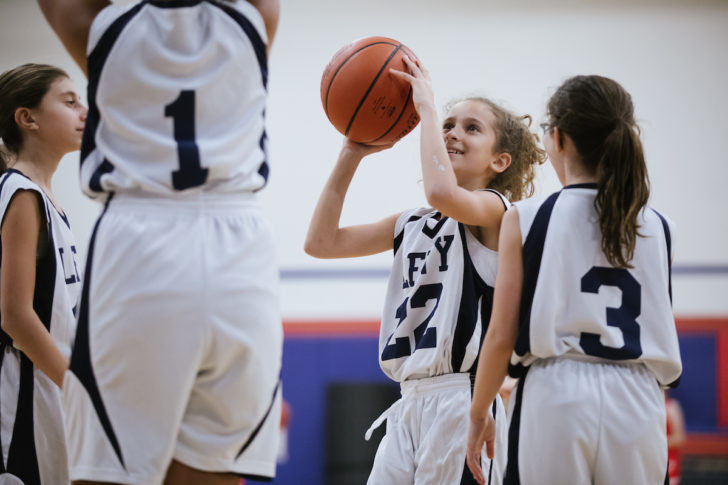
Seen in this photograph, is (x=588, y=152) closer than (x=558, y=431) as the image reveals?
No

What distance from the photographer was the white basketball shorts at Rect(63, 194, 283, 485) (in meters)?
1.62

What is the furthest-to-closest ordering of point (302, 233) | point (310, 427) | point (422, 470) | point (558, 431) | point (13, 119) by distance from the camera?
1. point (302, 233)
2. point (310, 427)
3. point (13, 119)
4. point (422, 470)
5. point (558, 431)

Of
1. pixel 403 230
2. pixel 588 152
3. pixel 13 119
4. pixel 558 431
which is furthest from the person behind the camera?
pixel 403 230

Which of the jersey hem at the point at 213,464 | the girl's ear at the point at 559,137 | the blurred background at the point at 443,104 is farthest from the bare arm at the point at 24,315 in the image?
the blurred background at the point at 443,104

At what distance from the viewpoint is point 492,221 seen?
2.69 meters

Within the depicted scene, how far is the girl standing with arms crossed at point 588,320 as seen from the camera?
2.10 meters

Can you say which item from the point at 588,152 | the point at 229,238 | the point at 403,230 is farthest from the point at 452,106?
the point at 229,238

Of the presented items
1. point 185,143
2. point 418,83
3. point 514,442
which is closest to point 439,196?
point 418,83

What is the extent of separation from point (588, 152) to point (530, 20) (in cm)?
407

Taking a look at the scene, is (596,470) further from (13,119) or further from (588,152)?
(13,119)

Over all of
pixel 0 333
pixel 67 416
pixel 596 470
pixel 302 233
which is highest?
pixel 67 416

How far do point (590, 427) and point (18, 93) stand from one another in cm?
237

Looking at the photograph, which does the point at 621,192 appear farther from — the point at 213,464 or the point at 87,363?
the point at 87,363

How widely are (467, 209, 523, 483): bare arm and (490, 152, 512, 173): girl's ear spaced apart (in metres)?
0.76
